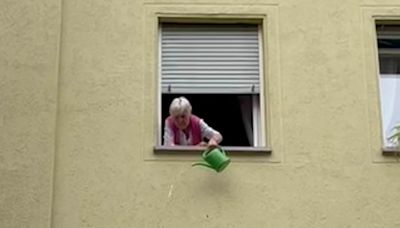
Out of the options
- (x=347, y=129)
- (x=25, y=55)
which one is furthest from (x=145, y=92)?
(x=347, y=129)

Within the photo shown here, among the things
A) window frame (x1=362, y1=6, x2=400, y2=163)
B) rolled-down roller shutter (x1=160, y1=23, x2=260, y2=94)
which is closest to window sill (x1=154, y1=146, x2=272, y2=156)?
rolled-down roller shutter (x1=160, y1=23, x2=260, y2=94)

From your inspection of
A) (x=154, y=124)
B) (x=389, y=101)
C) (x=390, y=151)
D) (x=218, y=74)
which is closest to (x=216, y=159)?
(x=154, y=124)

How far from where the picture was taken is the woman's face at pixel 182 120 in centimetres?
883

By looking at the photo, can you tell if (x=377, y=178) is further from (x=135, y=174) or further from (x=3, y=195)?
(x=3, y=195)

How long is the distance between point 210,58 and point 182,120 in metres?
0.87

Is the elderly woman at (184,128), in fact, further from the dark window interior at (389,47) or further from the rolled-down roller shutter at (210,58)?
the dark window interior at (389,47)

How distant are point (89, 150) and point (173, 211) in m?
1.00

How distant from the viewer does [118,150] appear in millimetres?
8734

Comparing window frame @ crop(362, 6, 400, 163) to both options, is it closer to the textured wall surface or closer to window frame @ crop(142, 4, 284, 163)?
window frame @ crop(142, 4, 284, 163)

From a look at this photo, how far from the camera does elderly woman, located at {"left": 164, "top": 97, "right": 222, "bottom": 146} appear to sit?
8.80m

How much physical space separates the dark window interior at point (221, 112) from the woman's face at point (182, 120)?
225mm

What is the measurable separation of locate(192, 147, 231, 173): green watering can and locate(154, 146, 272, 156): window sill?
171mm

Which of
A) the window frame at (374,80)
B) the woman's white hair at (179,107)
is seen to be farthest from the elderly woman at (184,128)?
the window frame at (374,80)

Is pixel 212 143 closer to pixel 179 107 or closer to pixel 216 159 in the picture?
pixel 216 159
